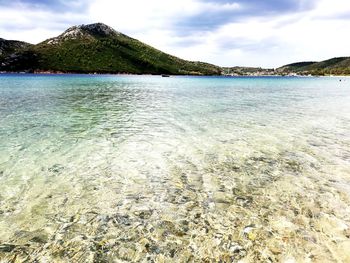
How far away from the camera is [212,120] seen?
23266mm

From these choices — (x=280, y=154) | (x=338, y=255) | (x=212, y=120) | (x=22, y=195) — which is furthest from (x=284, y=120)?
(x=22, y=195)

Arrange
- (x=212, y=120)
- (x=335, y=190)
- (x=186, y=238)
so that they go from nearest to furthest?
(x=186, y=238)
(x=335, y=190)
(x=212, y=120)

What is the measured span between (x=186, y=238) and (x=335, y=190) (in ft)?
19.5

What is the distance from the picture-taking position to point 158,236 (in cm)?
665

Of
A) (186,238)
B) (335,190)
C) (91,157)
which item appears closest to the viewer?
(186,238)

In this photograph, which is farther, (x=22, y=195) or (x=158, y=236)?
(x=22, y=195)

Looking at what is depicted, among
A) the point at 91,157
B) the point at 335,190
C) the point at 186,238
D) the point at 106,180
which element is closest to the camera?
the point at 186,238

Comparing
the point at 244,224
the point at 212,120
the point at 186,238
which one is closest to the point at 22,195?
the point at 186,238

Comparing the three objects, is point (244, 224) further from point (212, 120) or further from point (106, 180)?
point (212, 120)

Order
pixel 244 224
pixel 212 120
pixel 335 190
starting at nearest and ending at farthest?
pixel 244 224, pixel 335 190, pixel 212 120

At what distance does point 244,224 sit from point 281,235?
36.5 inches

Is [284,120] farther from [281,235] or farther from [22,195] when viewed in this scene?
[22,195]

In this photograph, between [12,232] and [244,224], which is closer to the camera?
[12,232]

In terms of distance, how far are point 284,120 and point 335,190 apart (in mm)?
15225
